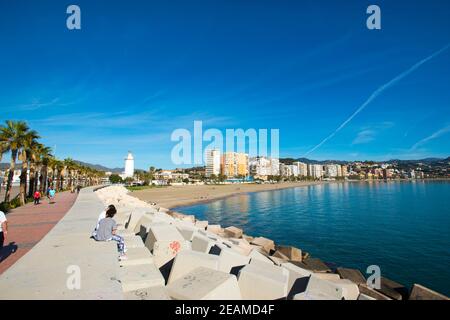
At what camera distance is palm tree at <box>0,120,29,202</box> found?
23.5 m

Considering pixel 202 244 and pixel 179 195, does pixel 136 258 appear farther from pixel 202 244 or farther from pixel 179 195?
pixel 179 195

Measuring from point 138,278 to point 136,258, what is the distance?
128 cm

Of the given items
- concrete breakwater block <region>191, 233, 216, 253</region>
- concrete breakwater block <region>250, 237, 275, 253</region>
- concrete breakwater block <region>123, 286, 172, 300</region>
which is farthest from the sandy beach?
concrete breakwater block <region>123, 286, 172, 300</region>

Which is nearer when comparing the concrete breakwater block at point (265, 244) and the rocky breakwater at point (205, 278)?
the rocky breakwater at point (205, 278)

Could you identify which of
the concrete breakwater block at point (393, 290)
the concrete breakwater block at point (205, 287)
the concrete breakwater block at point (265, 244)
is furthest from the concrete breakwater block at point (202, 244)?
the concrete breakwater block at point (393, 290)

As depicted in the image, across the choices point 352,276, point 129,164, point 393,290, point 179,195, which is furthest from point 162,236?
point 129,164

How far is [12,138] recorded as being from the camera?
24.3 metres

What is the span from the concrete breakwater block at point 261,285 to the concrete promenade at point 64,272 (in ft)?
7.81

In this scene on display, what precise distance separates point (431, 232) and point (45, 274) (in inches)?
1012

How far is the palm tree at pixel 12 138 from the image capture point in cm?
2355

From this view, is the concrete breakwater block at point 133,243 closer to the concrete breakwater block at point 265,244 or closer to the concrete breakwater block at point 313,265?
the concrete breakwater block at point 313,265

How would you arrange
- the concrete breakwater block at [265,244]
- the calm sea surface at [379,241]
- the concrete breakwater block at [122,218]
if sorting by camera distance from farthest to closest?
the concrete breakwater block at [265,244] < the calm sea surface at [379,241] < the concrete breakwater block at [122,218]

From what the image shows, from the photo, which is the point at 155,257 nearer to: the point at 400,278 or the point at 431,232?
the point at 400,278

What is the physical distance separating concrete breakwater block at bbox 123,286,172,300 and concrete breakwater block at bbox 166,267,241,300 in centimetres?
14
